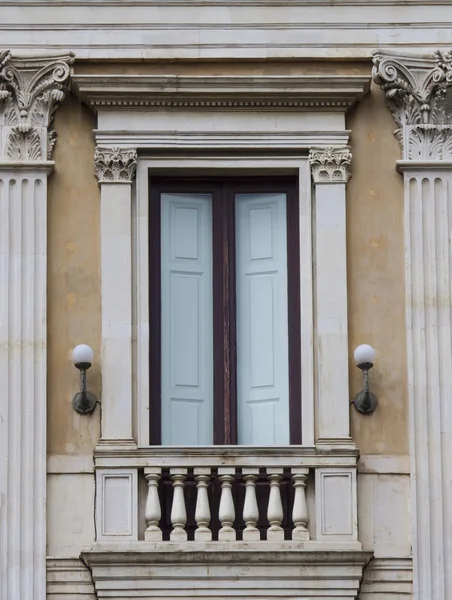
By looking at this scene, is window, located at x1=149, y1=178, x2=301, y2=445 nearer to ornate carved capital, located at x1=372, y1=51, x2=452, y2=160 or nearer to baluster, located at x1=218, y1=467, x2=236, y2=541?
baluster, located at x1=218, y1=467, x2=236, y2=541

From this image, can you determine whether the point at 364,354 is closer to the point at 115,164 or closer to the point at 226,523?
the point at 226,523

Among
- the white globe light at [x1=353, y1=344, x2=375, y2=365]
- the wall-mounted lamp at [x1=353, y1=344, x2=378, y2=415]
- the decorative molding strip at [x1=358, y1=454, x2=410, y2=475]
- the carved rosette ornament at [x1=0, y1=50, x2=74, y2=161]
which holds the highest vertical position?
the carved rosette ornament at [x1=0, y1=50, x2=74, y2=161]

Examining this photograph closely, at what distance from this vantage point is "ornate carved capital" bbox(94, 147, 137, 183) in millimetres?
25734

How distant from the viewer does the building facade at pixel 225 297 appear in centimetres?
2459

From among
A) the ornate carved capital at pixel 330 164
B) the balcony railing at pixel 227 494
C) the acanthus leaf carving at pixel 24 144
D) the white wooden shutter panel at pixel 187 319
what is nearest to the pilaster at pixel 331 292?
the ornate carved capital at pixel 330 164

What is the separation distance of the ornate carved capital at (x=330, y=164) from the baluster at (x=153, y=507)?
11.5ft

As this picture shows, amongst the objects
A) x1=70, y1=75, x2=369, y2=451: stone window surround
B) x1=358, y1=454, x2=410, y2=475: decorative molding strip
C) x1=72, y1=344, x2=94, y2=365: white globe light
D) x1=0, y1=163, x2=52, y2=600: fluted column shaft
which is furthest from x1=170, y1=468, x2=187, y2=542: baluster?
x1=358, y1=454, x2=410, y2=475: decorative molding strip

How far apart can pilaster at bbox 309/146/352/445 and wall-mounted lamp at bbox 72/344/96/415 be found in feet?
7.52

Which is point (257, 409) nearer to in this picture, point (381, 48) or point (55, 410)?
point (55, 410)

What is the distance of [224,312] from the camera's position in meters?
25.8

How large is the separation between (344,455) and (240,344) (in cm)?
178

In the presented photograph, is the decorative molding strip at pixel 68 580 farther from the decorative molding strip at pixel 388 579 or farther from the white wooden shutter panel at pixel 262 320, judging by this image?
the decorative molding strip at pixel 388 579

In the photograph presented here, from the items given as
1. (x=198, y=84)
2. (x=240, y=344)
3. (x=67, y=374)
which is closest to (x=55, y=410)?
(x=67, y=374)

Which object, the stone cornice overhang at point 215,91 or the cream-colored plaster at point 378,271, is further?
the stone cornice overhang at point 215,91
